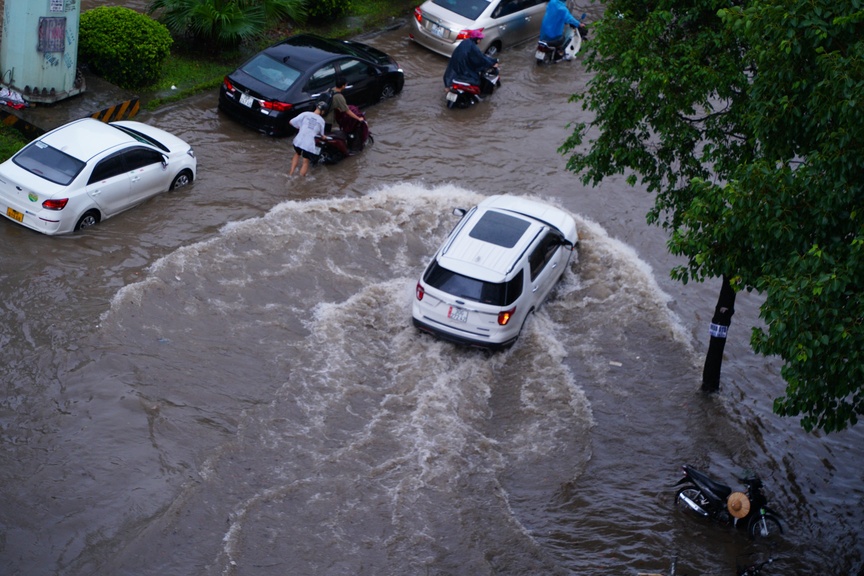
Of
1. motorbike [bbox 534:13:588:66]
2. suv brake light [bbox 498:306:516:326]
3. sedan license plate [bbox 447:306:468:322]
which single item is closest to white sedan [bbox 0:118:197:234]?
sedan license plate [bbox 447:306:468:322]

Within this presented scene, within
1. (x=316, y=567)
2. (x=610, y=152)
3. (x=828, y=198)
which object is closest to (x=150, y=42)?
(x=610, y=152)

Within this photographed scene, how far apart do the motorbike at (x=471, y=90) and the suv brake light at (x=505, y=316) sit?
27.1 feet

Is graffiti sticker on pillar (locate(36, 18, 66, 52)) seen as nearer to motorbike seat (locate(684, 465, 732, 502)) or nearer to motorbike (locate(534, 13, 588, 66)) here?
motorbike (locate(534, 13, 588, 66))

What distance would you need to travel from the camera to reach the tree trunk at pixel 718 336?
12.3 meters

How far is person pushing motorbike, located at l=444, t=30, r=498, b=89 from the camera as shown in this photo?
20.0m

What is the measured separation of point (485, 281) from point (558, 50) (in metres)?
12.0

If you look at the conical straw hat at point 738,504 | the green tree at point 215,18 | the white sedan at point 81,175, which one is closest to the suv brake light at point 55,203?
the white sedan at point 81,175

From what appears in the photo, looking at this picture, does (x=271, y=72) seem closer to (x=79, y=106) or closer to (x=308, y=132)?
(x=308, y=132)

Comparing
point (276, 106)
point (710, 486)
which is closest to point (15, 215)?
point (276, 106)

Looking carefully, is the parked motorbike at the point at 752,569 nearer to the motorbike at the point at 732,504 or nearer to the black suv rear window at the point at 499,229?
the motorbike at the point at 732,504

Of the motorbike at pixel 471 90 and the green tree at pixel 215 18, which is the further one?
the motorbike at pixel 471 90

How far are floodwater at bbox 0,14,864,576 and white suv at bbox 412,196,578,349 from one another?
0.40 meters

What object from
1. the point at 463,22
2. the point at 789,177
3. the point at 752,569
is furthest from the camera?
the point at 463,22

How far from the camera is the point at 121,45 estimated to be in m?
17.4
